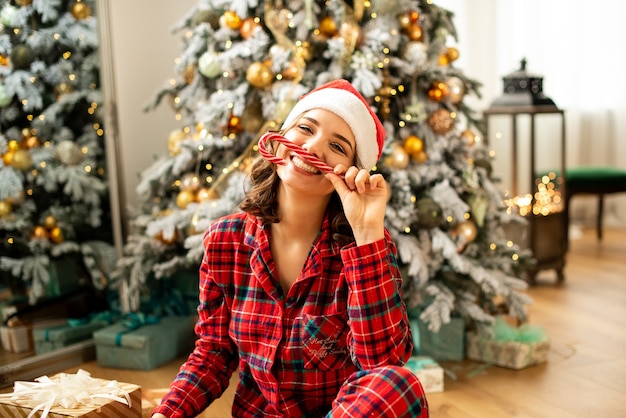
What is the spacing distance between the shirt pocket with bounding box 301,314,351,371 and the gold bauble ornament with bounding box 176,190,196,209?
1.31 meters

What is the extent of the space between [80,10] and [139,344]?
4.11 feet

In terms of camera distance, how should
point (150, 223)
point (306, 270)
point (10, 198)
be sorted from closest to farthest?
point (306, 270) → point (10, 198) → point (150, 223)

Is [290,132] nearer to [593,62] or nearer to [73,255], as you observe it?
[73,255]

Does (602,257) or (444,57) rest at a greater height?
(444,57)

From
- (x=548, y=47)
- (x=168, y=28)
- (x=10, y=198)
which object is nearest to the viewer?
(x=10, y=198)

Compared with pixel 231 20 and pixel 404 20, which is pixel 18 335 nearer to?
pixel 231 20

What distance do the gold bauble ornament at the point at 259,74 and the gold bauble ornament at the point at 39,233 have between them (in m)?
0.93

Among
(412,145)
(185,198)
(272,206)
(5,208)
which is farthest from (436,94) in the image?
(5,208)

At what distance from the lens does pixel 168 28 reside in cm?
334

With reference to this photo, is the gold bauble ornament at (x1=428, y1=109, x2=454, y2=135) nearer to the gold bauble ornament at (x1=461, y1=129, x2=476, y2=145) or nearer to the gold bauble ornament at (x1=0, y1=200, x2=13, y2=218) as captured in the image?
the gold bauble ornament at (x1=461, y1=129, x2=476, y2=145)

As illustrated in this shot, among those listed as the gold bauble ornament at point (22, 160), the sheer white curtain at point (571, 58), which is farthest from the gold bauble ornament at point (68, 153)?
the sheer white curtain at point (571, 58)

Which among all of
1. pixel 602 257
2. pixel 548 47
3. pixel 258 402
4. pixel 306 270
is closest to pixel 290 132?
pixel 306 270

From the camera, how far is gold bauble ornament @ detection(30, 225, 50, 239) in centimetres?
262

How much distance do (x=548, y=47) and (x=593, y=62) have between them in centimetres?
35
